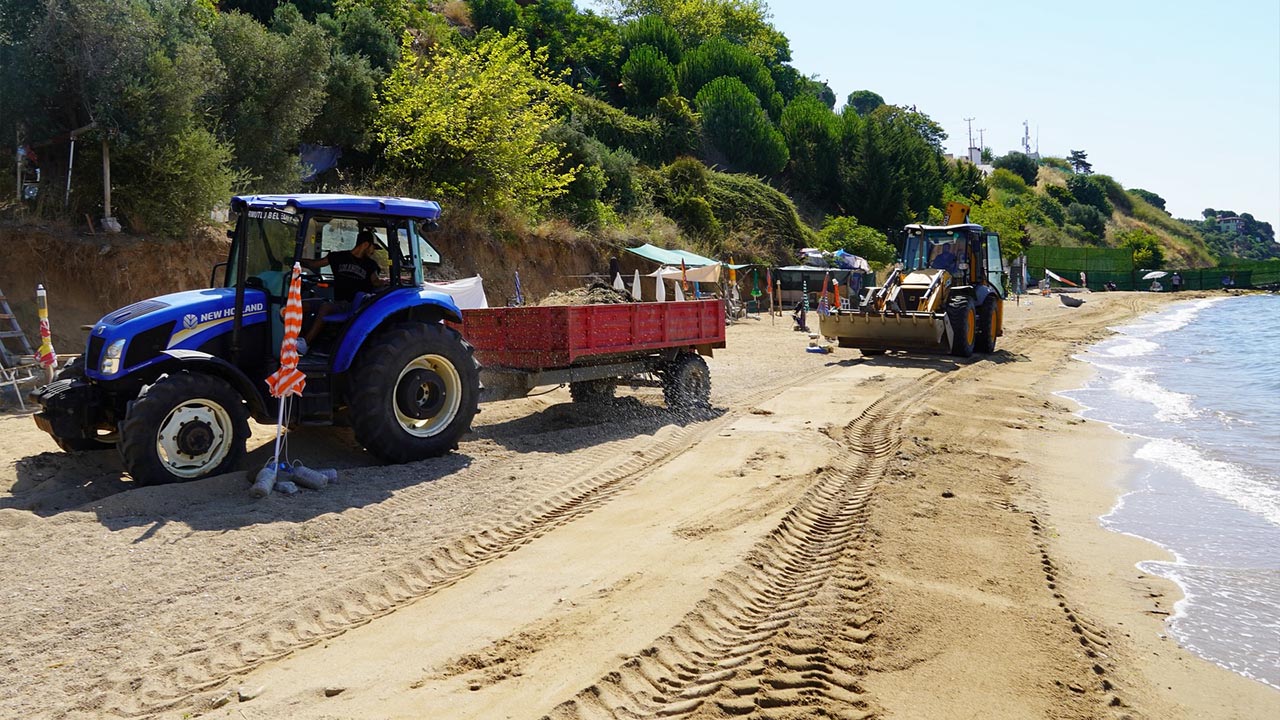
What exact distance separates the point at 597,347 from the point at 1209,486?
589 cm

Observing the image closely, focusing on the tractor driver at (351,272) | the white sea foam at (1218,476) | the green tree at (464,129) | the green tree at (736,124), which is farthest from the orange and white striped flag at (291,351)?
the green tree at (736,124)

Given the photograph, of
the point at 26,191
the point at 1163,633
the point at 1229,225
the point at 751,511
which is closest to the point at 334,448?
the point at 751,511

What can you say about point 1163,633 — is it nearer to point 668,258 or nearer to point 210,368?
point 210,368

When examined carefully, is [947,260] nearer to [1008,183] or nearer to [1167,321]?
[1167,321]

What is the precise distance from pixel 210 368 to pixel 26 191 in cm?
929

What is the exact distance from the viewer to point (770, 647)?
4.38 metres

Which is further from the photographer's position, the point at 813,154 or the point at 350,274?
the point at 813,154

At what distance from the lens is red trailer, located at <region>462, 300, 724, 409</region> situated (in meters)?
9.60

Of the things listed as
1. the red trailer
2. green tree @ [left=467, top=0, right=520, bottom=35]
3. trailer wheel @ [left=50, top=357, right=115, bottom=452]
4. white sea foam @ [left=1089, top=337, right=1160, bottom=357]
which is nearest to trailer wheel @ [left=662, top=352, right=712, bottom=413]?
the red trailer

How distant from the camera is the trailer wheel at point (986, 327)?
1884cm

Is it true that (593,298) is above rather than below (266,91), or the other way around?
below

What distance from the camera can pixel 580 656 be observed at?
427cm

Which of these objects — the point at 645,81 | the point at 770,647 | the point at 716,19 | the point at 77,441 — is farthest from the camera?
the point at 716,19

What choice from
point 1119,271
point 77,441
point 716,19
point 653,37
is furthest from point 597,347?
point 1119,271
